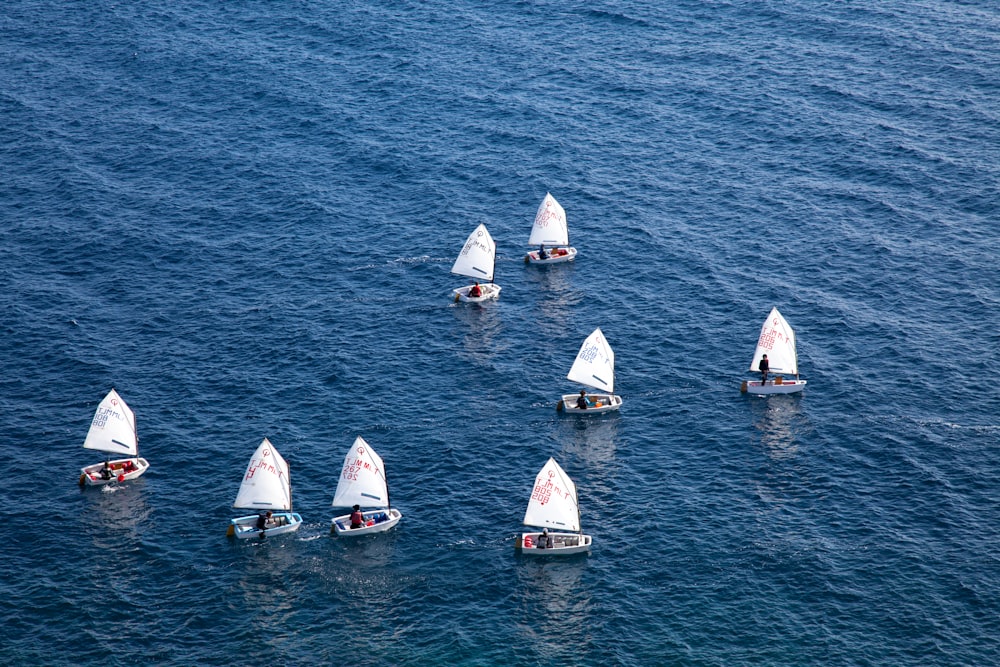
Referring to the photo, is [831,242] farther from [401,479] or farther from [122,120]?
[122,120]

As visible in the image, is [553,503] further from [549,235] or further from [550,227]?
[550,227]

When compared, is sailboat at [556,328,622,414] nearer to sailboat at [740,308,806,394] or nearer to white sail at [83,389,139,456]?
sailboat at [740,308,806,394]

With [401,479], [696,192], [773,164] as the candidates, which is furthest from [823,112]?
[401,479]

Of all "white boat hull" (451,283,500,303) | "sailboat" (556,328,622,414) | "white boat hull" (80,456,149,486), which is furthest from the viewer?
"white boat hull" (451,283,500,303)

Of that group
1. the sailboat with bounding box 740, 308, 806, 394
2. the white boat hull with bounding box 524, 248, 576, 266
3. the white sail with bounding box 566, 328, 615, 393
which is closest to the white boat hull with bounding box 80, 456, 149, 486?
the white sail with bounding box 566, 328, 615, 393

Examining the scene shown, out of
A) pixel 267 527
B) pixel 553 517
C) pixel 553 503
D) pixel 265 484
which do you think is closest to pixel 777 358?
pixel 553 503

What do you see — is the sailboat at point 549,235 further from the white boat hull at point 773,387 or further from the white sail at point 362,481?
the white sail at point 362,481

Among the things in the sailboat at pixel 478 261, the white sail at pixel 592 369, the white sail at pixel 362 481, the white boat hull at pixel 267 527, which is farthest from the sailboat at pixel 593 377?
the white boat hull at pixel 267 527
